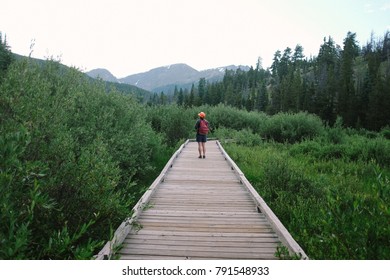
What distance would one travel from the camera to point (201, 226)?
16.9ft

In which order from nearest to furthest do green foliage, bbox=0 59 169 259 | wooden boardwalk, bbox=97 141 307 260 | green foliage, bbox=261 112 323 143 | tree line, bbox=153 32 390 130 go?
green foliage, bbox=0 59 169 259 < wooden boardwalk, bbox=97 141 307 260 < green foliage, bbox=261 112 323 143 < tree line, bbox=153 32 390 130

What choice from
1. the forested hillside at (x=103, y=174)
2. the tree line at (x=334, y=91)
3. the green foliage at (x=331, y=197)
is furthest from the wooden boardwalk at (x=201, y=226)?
the tree line at (x=334, y=91)

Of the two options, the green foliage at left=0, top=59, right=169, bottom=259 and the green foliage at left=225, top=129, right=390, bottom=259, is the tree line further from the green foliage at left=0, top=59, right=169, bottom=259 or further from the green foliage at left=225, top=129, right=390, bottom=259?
the green foliage at left=0, top=59, right=169, bottom=259

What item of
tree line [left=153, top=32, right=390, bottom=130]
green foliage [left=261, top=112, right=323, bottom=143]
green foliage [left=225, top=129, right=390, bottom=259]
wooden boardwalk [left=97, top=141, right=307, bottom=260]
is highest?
tree line [left=153, top=32, right=390, bottom=130]

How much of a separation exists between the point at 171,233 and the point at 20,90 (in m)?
3.26

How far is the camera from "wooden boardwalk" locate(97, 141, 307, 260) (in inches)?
162

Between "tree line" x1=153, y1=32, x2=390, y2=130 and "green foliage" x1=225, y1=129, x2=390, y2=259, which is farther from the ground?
"tree line" x1=153, y1=32, x2=390, y2=130

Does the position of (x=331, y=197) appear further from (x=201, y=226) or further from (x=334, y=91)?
(x=334, y=91)

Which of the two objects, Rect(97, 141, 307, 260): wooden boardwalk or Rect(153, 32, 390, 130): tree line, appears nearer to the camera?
Rect(97, 141, 307, 260): wooden boardwalk

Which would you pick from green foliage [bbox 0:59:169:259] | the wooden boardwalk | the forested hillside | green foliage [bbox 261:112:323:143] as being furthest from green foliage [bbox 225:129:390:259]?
green foliage [bbox 261:112:323:143]

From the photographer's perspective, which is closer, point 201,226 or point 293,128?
point 201,226

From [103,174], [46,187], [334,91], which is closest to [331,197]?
[103,174]

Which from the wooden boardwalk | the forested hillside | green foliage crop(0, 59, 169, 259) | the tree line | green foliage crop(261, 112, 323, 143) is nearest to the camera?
green foliage crop(0, 59, 169, 259)
